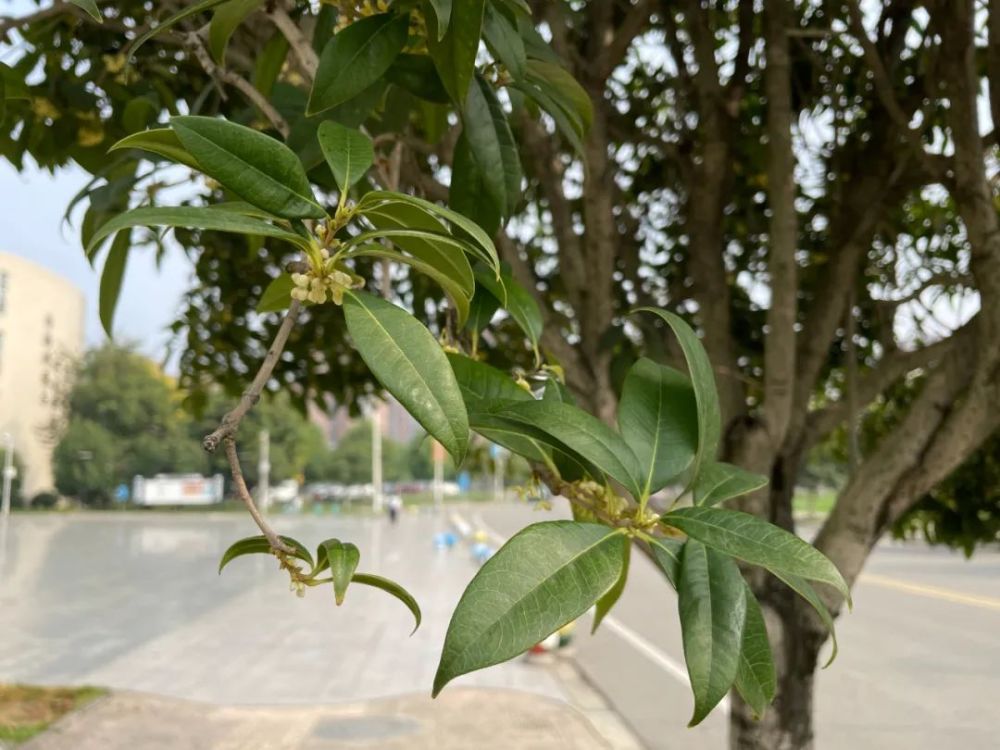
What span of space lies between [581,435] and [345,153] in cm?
21

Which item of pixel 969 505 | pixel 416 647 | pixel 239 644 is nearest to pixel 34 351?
pixel 239 644

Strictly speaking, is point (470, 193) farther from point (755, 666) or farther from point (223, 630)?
point (223, 630)

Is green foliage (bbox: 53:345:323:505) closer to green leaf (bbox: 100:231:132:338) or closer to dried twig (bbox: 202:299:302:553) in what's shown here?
green leaf (bbox: 100:231:132:338)

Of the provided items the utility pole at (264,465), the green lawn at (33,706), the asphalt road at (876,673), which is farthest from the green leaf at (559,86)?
the utility pole at (264,465)

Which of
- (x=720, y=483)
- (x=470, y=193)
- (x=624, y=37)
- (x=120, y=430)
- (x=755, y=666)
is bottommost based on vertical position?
(x=755, y=666)

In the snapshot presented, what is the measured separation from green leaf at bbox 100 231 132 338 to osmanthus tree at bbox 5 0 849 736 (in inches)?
0.4

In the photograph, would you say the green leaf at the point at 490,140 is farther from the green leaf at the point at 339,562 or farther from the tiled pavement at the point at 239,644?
the tiled pavement at the point at 239,644

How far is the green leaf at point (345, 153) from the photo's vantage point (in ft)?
1.61

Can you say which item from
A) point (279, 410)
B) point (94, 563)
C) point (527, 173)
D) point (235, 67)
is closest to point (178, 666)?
point (527, 173)

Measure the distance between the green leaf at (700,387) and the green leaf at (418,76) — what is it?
247 millimetres

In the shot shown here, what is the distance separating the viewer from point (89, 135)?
1.20 m

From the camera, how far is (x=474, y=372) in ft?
2.07

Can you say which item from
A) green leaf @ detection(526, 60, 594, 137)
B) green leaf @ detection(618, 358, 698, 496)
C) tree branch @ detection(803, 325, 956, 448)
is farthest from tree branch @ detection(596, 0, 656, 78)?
green leaf @ detection(618, 358, 698, 496)

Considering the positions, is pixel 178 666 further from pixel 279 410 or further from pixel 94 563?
pixel 279 410
